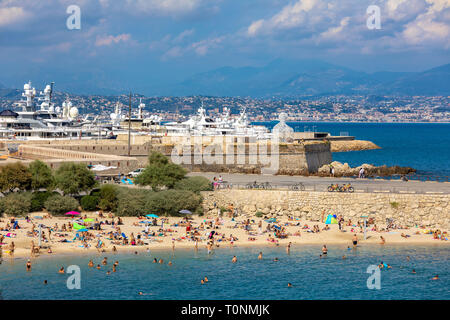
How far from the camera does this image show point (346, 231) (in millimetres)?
38125

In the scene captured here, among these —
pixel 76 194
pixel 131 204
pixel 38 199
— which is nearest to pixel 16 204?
pixel 38 199

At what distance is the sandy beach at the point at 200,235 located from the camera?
32.9 m

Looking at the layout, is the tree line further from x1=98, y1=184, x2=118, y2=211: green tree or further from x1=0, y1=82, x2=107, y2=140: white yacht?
x1=0, y1=82, x2=107, y2=140: white yacht

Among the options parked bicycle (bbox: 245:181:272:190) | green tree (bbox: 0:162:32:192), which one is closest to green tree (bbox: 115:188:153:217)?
green tree (bbox: 0:162:32:192)

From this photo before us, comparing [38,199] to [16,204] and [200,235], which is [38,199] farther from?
[200,235]

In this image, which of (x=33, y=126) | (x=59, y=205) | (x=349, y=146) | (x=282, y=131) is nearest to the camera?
(x=59, y=205)

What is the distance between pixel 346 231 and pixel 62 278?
55.4ft

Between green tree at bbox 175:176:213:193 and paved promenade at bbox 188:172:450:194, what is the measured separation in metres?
2.34

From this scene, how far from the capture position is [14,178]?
39531 millimetres

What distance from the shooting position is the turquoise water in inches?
1060

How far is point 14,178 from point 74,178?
3455mm

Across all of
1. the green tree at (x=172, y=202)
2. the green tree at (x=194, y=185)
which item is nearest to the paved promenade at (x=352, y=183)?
the green tree at (x=194, y=185)

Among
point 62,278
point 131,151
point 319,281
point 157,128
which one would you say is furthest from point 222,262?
point 157,128

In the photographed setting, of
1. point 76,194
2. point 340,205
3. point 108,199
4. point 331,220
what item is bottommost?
point 331,220
